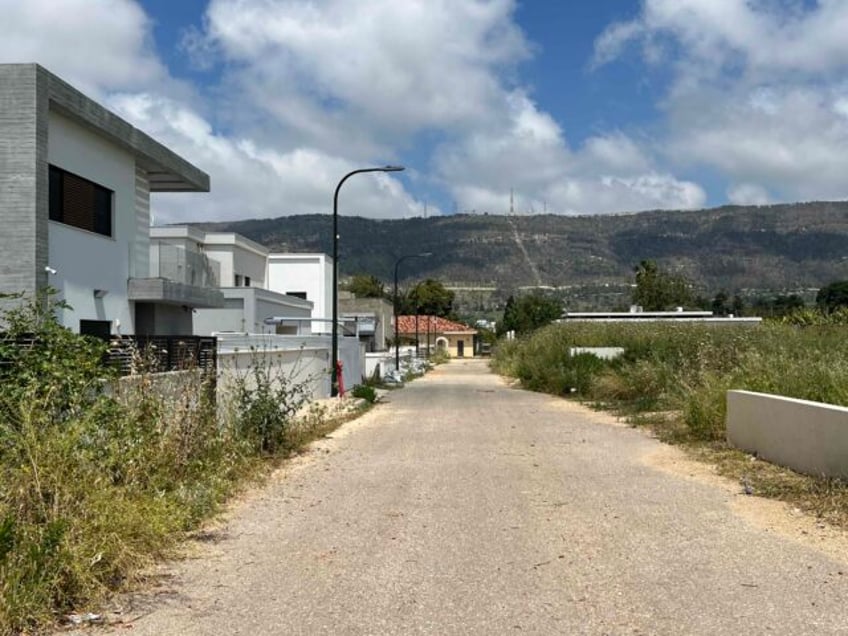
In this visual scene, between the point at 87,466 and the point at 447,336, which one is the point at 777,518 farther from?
the point at 447,336

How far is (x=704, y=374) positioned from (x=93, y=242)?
1412 cm

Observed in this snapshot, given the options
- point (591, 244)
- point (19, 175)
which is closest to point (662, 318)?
point (19, 175)

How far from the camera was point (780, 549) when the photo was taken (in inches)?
324

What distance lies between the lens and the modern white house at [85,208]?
17859 mm

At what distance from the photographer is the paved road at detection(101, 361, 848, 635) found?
619 cm

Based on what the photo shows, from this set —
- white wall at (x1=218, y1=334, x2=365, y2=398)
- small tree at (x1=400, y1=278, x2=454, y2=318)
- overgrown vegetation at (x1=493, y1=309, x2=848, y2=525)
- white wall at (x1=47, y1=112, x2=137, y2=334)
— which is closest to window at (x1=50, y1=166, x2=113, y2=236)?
white wall at (x1=47, y1=112, x2=137, y2=334)

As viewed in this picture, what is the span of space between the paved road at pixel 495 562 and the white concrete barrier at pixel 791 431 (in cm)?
129

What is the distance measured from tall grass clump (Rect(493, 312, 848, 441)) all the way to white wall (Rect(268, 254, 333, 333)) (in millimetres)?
16542

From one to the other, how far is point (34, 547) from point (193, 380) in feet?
19.3

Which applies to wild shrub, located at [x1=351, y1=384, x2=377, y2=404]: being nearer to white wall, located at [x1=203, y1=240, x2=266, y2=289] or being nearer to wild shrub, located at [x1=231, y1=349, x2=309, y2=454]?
white wall, located at [x1=203, y1=240, x2=266, y2=289]

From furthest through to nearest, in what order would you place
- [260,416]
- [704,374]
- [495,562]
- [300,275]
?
[300,275] < [704,374] < [260,416] < [495,562]

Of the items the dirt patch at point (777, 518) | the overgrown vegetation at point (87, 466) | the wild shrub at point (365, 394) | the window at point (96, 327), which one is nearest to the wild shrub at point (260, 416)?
the overgrown vegetation at point (87, 466)

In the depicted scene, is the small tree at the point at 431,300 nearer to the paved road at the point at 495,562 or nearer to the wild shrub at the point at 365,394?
the wild shrub at the point at 365,394

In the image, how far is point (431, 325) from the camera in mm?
115875
